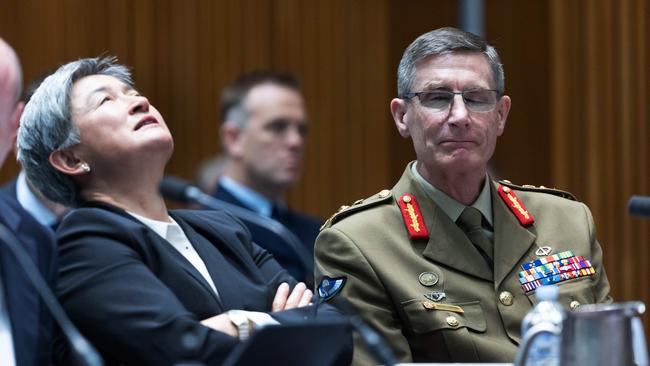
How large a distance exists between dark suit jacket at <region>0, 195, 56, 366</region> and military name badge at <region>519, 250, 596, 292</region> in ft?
3.70

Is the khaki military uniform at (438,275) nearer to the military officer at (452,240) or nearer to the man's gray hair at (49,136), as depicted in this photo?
the military officer at (452,240)

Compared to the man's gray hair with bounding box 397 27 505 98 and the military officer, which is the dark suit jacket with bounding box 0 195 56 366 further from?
the man's gray hair with bounding box 397 27 505 98

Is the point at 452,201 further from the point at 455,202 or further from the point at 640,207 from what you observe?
the point at 640,207

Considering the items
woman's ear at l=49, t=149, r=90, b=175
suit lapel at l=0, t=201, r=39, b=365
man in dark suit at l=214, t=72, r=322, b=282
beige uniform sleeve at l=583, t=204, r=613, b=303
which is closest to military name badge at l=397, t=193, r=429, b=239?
beige uniform sleeve at l=583, t=204, r=613, b=303

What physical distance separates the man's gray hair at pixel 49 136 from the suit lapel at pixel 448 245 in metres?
0.85

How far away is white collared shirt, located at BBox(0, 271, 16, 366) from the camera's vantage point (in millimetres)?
2359

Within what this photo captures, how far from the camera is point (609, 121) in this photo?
5.00m

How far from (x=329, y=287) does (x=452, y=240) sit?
33 centimetres

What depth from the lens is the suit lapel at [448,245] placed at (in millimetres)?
2891

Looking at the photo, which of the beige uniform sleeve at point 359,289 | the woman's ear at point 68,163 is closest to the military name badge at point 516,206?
the beige uniform sleeve at point 359,289

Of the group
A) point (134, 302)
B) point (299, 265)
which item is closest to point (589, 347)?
point (134, 302)

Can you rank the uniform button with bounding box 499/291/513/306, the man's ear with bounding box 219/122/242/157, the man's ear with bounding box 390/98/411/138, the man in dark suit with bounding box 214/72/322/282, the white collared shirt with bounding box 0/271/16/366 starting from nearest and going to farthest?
the white collared shirt with bounding box 0/271/16/366, the uniform button with bounding box 499/291/513/306, the man's ear with bounding box 390/98/411/138, the man in dark suit with bounding box 214/72/322/282, the man's ear with bounding box 219/122/242/157

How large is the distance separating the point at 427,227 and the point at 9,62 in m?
1.08

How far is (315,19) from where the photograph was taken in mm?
5785
